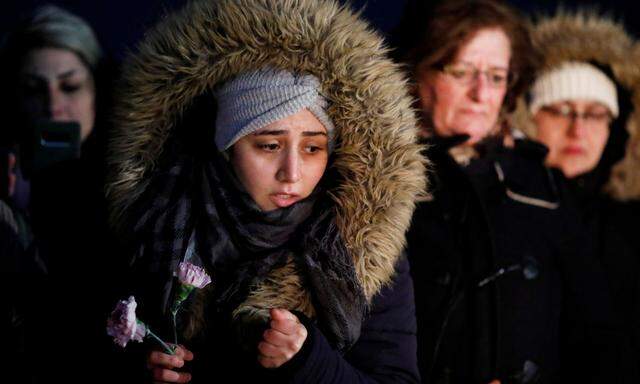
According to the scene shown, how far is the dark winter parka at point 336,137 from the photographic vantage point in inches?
88.2

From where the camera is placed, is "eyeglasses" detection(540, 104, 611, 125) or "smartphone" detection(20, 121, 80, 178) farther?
"eyeglasses" detection(540, 104, 611, 125)

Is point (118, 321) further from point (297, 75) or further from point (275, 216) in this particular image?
point (297, 75)

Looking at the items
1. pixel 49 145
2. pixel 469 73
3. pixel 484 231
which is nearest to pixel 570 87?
pixel 469 73

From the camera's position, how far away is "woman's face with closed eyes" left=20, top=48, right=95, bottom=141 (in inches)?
128

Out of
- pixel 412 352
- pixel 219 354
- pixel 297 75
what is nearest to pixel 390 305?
pixel 412 352

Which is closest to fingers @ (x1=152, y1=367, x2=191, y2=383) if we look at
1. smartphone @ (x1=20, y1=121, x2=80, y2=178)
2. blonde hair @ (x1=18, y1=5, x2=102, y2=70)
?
smartphone @ (x1=20, y1=121, x2=80, y2=178)

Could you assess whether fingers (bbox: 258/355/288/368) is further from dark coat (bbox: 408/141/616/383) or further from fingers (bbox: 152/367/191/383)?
dark coat (bbox: 408/141/616/383)

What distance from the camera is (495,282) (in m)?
2.81

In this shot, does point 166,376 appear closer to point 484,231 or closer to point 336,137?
point 336,137

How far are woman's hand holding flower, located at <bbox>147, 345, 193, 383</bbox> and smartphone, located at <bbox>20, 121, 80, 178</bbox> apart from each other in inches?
38.5

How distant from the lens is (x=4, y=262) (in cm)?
254

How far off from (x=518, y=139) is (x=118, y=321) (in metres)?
1.70

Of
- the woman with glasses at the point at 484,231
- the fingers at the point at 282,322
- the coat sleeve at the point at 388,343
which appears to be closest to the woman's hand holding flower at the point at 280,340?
the fingers at the point at 282,322

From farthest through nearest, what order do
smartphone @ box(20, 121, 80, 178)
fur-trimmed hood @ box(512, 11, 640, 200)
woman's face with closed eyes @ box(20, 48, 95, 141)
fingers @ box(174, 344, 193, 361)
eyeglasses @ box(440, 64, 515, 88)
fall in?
fur-trimmed hood @ box(512, 11, 640, 200) → woman's face with closed eyes @ box(20, 48, 95, 141) → eyeglasses @ box(440, 64, 515, 88) → smartphone @ box(20, 121, 80, 178) → fingers @ box(174, 344, 193, 361)
